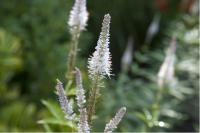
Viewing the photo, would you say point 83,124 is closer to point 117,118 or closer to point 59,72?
point 117,118

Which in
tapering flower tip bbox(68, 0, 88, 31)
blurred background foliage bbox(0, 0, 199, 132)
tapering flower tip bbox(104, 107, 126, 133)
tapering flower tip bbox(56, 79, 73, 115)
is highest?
blurred background foliage bbox(0, 0, 199, 132)

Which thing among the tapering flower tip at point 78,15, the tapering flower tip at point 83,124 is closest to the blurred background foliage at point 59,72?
the tapering flower tip at point 78,15

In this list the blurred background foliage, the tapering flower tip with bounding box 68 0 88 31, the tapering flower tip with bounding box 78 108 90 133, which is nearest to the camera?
the tapering flower tip with bounding box 78 108 90 133

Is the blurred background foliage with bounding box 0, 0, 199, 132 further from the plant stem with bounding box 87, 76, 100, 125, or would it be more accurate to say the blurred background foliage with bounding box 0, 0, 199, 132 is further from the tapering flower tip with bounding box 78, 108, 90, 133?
the tapering flower tip with bounding box 78, 108, 90, 133

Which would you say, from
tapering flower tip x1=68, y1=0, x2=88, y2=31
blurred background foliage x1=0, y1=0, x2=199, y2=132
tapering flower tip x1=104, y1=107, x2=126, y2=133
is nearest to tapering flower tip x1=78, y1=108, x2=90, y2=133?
tapering flower tip x1=104, y1=107, x2=126, y2=133

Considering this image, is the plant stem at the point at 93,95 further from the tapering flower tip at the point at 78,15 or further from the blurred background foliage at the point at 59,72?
the blurred background foliage at the point at 59,72

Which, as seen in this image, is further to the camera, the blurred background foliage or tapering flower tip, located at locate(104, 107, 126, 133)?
the blurred background foliage

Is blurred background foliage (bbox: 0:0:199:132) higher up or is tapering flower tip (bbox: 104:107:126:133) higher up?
blurred background foliage (bbox: 0:0:199:132)

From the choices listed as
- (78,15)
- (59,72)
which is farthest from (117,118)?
(59,72)

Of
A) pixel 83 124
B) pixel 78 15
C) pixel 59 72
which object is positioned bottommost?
pixel 83 124

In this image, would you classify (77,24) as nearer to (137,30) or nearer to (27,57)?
(27,57)

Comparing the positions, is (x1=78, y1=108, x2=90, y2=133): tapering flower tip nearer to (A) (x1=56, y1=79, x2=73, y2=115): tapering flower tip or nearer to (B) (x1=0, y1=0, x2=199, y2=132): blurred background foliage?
(A) (x1=56, y1=79, x2=73, y2=115): tapering flower tip

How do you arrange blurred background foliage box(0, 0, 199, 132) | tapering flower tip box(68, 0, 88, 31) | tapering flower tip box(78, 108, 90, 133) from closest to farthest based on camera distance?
tapering flower tip box(78, 108, 90, 133)
tapering flower tip box(68, 0, 88, 31)
blurred background foliage box(0, 0, 199, 132)
